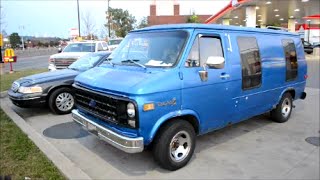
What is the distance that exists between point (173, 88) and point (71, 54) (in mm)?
10559

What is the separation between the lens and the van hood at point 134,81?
4402mm

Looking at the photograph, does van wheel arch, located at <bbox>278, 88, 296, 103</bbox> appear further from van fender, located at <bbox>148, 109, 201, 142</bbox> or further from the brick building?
the brick building

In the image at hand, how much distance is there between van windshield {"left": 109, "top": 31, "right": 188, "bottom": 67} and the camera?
16.4ft

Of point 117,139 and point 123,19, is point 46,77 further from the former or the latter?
point 123,19

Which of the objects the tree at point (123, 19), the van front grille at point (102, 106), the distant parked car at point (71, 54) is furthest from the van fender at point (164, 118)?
the tree at point (123, 19)

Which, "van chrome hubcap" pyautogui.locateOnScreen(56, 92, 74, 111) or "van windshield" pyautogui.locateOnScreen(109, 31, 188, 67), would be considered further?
"van chrome hubcap" pyautogui.locateOnScreen(56, 92, 74, 111)

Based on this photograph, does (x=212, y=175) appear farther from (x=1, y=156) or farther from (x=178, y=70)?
(x=1, y=156)

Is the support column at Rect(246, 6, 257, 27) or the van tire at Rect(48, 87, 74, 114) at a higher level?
the support column at Rect(246, 6, 257, 27)

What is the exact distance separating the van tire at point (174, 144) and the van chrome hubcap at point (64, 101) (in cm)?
439


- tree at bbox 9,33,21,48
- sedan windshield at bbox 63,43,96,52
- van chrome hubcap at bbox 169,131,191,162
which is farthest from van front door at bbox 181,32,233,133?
tree at bbox 9,33,21,48

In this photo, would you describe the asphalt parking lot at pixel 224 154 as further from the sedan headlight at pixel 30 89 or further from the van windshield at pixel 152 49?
the van windshield at pixel 152 49

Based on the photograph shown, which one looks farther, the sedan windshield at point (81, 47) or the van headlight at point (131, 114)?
the sedan windshield at point (81, 47)

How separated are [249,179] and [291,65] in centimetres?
386

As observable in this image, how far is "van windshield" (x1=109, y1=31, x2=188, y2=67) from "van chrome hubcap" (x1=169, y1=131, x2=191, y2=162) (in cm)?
111
